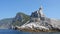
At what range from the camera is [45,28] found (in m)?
132

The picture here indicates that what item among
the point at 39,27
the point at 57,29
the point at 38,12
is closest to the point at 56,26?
the point at 57,29

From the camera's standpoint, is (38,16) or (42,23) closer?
(42,23)

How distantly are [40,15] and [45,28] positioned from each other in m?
15.1

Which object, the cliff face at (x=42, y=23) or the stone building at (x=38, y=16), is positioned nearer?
the cliff face at (x=42, y=23)

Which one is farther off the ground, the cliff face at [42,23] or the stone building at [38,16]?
the stone building at [38,16]

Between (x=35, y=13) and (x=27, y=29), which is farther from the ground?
(x=35, y=13)

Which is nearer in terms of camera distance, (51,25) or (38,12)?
(51,25)

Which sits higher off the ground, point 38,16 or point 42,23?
point 38,16

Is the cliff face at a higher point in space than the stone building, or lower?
lower

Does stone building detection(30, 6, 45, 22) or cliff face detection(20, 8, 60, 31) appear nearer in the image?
cliff face detection(20, 8, 60, 31)

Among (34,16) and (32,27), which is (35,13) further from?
(32,27)

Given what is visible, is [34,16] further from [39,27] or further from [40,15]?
[39,27]

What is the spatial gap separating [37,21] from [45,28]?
10364 millimetres

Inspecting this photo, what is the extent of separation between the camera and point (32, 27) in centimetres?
13288
